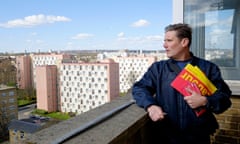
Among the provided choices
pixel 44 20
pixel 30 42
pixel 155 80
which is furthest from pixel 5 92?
pixel 44 20

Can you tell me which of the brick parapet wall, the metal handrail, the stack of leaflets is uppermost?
the stack of leaflets

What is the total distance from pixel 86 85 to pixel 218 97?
856 inches

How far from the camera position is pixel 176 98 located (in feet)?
3.46

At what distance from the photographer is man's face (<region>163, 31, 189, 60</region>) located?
1.12 m

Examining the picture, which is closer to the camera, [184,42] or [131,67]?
[184,42]

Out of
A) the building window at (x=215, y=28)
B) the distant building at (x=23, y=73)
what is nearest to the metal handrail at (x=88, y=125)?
the building window at (x=215, y=28)

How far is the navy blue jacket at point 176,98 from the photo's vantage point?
3.42 ft

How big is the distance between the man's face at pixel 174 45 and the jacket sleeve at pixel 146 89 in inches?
4.4

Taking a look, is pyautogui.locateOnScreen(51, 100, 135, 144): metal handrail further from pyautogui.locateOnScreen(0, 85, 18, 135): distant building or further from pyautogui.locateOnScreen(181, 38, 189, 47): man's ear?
pyautogui.locateOnScreen(0, 85, 18, 135): distant building

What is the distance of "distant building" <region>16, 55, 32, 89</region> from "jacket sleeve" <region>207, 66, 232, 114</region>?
1102 inches

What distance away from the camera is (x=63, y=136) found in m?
0.76

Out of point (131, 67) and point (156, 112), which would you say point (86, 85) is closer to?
point (131, 67)


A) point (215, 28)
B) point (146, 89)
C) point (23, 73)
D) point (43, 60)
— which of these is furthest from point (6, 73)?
point (146, 89)

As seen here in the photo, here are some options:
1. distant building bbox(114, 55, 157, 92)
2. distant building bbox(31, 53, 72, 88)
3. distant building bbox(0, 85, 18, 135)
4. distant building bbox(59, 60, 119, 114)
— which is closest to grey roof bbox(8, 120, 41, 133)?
distant building bbox(0, 85, 18, 135)
